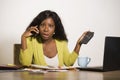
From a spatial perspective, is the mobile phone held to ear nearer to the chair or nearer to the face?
the face

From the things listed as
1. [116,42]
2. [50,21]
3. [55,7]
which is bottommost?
[116,42]

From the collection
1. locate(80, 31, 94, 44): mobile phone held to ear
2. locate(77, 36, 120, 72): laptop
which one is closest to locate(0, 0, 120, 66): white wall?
locate(80, 31, 94, 44): mobile phone held to ear

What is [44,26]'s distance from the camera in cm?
232

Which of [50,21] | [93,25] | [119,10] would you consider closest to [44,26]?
[50,21]

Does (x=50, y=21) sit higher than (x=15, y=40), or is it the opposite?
(x=50, y=21)

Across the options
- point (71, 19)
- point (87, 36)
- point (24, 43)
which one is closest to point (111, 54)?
point (87, 36)

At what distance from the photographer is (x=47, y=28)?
90.7 inches

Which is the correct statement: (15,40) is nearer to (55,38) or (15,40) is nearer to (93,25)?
(55,38)

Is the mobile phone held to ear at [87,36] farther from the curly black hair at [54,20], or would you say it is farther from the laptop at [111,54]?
the curly black hair at [54,20]

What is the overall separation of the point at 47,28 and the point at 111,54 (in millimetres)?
843

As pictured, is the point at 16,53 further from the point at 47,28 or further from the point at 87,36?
the point at 87,36

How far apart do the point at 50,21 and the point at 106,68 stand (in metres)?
0.92

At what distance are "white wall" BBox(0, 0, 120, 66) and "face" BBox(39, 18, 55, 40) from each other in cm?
71

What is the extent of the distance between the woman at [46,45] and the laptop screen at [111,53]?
573 millimetres
